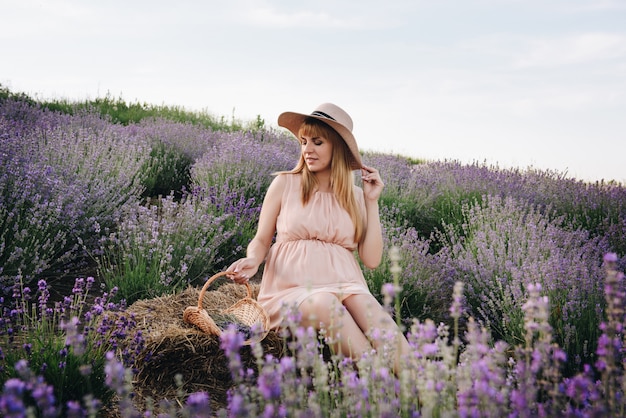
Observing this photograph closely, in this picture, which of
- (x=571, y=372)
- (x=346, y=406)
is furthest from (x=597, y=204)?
(x=346, y=406)

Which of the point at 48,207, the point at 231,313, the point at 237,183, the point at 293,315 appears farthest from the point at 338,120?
the point at 237,183

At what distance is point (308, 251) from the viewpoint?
9.70 ft

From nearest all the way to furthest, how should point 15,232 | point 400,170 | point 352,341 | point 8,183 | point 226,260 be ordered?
1. point 352,341
2. point 15,232
3. point 8,183
4. point 226,260
5. point 400,170

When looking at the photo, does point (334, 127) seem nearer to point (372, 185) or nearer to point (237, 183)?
point (372, 185)

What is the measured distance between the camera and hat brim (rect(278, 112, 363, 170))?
2.99 meters

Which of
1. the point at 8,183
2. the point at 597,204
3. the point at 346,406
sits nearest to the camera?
the point at 346,406

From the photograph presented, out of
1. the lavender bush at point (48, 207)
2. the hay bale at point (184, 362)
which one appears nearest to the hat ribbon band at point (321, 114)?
the hay bale at point (184, 362)

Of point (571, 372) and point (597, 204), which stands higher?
point (597, 204)

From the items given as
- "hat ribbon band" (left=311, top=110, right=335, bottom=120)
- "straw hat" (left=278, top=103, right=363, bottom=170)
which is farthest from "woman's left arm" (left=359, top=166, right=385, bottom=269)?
"hat ribbon band" (left=311, top=110, right=335, bottom=120)

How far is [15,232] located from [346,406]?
3186mm

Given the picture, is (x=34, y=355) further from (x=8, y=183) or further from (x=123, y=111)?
(x=123, y=111)

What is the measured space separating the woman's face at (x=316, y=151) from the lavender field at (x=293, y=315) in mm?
755

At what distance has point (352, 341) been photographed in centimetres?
256

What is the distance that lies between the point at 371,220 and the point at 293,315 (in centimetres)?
164
